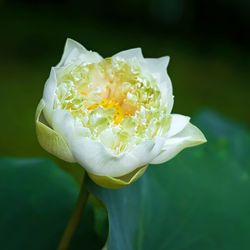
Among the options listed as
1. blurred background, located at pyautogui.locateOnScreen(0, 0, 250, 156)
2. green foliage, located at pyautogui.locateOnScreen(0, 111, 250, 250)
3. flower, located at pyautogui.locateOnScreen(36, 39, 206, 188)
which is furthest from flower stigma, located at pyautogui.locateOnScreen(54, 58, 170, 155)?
blurred background, located at pyautogui.locateOnScreen(0, 0, 250, 156)

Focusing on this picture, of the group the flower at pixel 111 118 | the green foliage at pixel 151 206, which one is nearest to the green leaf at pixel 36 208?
the green foliage at pixel 151 206

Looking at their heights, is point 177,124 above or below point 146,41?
above

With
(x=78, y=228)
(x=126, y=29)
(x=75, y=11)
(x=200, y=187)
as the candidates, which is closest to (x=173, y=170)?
(x=200, y=187)

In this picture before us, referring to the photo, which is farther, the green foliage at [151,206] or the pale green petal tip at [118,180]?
the green foliage at [151,206]

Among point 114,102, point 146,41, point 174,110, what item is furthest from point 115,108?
point 146,41

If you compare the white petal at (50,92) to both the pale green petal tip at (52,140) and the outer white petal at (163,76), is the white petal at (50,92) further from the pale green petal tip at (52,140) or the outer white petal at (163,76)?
the outer white petal at (163,76)

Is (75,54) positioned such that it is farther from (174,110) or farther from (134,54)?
(174,110)

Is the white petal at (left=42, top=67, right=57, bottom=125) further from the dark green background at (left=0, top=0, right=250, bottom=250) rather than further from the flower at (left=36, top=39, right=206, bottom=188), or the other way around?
the dark green background at (left=0, top=0, right=250, bottom=250)
